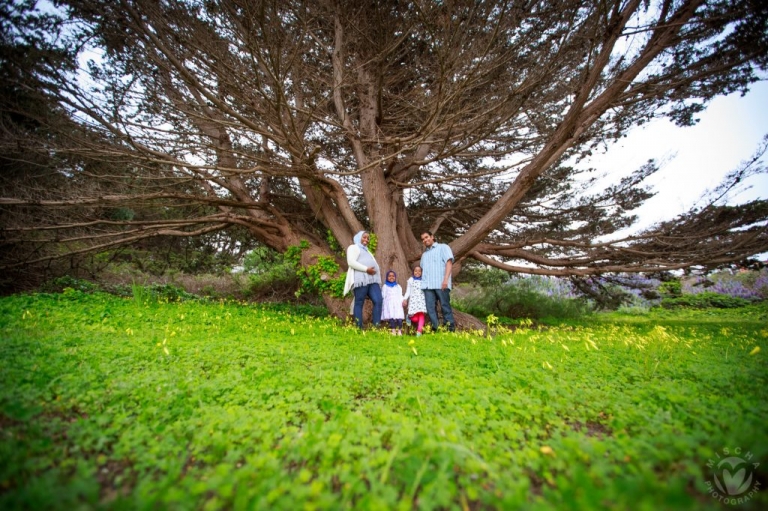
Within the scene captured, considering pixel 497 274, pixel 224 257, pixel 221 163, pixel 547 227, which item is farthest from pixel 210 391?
pixel 497 274

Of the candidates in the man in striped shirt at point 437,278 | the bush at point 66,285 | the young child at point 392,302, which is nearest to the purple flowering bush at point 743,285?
the man in striped shirt at point 437,278

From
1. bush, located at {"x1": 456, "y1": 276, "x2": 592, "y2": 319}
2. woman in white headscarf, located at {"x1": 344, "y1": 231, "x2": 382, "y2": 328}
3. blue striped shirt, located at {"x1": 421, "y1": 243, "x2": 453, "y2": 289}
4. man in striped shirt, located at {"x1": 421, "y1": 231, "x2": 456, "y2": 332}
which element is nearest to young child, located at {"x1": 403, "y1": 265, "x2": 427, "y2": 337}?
man in striped shirt, located at {"x1": 421, "y1": 231, "x2": 456, "y2": 332}

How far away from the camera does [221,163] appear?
7320 mm

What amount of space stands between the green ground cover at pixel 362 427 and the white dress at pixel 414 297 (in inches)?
114

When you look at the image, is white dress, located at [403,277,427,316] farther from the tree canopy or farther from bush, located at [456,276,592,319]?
bush, located at [456,276,592,319]

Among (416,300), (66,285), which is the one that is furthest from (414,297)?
(66,285)

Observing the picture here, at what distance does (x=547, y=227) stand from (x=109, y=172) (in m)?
11.1

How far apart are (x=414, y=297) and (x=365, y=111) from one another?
4922 mm

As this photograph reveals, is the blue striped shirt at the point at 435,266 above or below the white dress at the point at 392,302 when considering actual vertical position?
above

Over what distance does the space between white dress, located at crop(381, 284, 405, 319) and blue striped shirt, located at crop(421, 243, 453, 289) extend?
0.58 m

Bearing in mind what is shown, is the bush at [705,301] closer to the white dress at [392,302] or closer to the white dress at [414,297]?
the white dress at [414,297]

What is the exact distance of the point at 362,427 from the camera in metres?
2.13

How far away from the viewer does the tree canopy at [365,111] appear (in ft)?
17.4

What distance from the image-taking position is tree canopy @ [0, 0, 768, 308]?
17.4 ft
